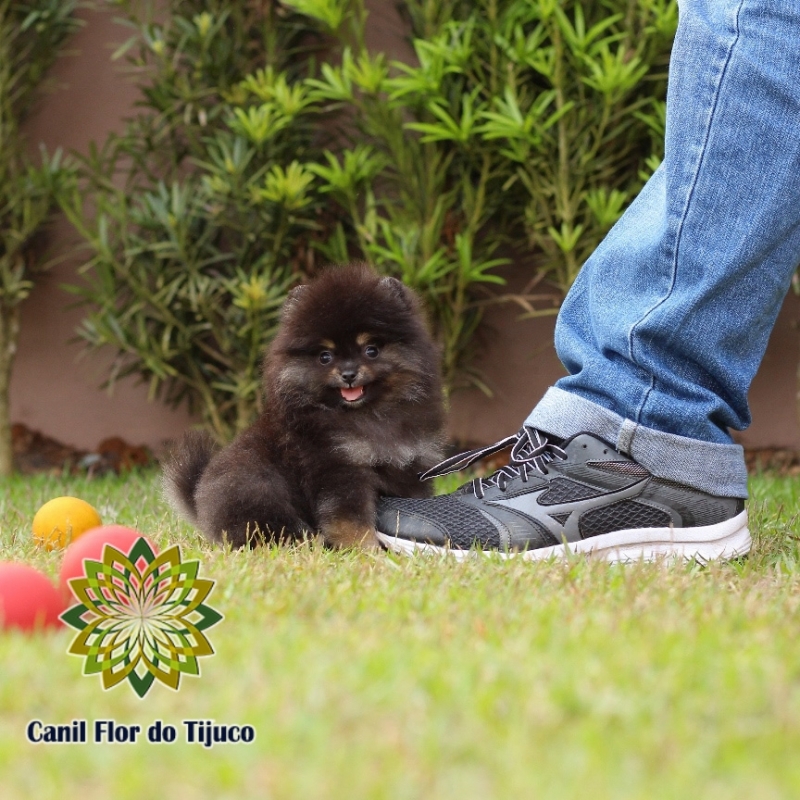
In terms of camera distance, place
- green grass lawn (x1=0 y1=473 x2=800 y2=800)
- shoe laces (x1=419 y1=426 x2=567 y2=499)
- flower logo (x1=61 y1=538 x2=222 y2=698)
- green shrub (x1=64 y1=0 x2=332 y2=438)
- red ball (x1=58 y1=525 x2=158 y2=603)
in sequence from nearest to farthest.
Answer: green grass lawn (x1=0 y1=473 x2=800 y2=800), flower logo (x1=61 y1=538 x2=222 y2=698), red ball (x1=58 y1=525 x2=158 y2=603), shoe laces (x1=419 y1=426 x2=567 y2=499), green shrub (x1=64 y1=0 x2=332 y2=438)

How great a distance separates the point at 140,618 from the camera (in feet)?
4.74

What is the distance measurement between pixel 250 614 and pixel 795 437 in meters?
3.44

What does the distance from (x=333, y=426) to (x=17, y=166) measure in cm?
303

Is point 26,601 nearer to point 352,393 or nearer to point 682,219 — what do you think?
point 352,393

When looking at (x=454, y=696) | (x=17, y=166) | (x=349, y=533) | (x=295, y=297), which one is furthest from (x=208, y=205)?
(x=454, y=696)

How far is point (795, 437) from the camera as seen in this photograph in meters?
4.36

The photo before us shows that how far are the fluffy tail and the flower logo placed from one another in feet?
2.65

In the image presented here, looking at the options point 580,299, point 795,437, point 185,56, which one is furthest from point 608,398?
point 185,56

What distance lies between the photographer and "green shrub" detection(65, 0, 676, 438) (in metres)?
3.87

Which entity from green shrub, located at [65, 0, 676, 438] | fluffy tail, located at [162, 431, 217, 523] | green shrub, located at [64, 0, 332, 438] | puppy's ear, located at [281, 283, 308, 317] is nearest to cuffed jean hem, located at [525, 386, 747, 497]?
puppy's ear, located at [281, 283, 308, 317]

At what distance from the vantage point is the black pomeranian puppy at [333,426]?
220 cm

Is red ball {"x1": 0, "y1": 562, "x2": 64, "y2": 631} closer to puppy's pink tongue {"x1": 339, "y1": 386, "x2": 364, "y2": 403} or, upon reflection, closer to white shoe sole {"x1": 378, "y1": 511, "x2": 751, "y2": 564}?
white shoe sole {"x1": 378, "y1": 511, "x2": 751, "y2": 564}

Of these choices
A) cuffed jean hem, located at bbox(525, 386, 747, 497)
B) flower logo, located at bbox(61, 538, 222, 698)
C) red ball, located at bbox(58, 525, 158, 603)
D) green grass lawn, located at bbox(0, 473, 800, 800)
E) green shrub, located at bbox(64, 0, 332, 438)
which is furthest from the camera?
green shrub, located at bbox(64, 0, 332, 438)

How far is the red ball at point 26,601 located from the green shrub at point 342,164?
8.40 ft
